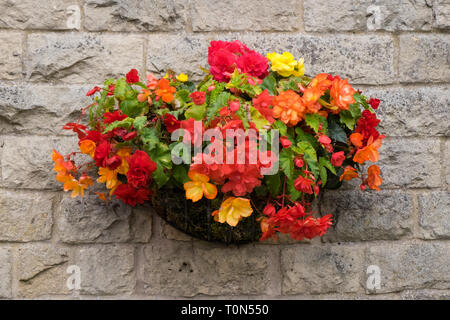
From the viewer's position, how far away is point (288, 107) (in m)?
1.48

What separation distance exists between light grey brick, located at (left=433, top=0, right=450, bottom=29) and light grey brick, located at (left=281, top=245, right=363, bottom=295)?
102 centimetres

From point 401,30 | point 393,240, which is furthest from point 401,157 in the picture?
point 401,30

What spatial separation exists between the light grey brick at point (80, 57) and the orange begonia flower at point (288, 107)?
70cm

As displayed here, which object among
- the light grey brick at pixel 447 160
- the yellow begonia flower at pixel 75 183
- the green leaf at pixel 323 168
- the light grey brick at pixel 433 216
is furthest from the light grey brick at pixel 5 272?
the light grey brick at pixel 447 160

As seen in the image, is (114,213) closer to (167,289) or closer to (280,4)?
(167,289)

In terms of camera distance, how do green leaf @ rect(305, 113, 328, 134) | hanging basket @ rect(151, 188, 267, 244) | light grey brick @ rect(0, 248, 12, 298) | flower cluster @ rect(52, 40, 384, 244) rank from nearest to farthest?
flower cluster @ rect(52, 40, 384, 244), green leaf @ rect(305, 113, 328, 134), hanging basket @ rect(151, 188, 267, 244), light grey brick @ rect(0, 248, 12, 298)

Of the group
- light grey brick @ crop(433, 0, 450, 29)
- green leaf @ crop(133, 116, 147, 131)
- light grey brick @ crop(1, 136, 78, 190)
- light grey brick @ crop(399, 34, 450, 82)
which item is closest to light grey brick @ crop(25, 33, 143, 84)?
light grey brick @ crop(1, 136, 78, 190)

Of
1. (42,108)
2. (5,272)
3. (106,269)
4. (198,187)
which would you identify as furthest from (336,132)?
(5,272)

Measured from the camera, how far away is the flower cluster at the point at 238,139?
1398 mm

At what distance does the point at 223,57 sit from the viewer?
1.57 m

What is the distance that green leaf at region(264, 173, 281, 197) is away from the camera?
147cm

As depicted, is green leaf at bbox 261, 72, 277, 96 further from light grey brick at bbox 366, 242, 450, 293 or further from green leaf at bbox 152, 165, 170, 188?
light grey brick at bbox 366, 242, 450, 293

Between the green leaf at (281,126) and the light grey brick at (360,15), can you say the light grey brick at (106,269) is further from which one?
the light grey brick at (360,15)
